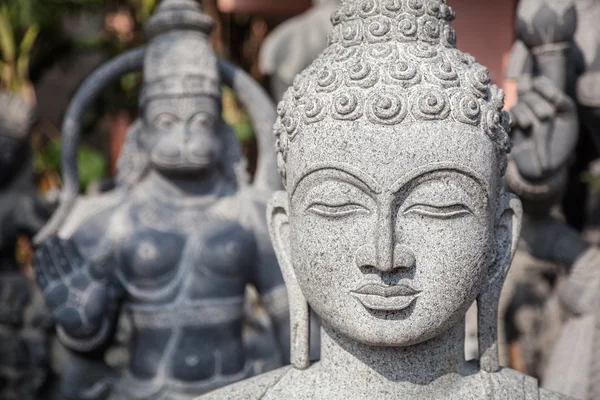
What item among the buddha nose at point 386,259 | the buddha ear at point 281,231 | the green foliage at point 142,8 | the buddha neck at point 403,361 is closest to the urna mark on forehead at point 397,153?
the buddha nose at point 386,259

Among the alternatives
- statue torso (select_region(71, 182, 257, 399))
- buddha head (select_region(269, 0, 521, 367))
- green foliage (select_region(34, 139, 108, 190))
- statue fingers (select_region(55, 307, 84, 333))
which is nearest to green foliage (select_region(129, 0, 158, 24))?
green foliage (select_region(34, 139, 108, 190))

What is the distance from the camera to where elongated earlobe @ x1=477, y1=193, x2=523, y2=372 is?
249 centimetres

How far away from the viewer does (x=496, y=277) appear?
249 cm

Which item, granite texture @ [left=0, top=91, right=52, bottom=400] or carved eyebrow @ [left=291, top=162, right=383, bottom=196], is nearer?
carved eyebrow @ [left=291, top=162, right=383, bottom=196]

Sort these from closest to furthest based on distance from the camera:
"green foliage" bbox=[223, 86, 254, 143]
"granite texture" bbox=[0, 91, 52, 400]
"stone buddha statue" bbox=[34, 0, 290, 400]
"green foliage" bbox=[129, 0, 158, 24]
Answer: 1. "stone buddha statue" bbox=[34, 0, 290, 400]
2. "granite texture" bbox=[0, 91, 52, 400]
3. "green foliage" bbox=[223, 86, 254, 143]
4. "green foliage" bbox=[129, 0, 158, 24]

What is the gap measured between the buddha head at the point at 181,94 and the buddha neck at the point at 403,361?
171cm

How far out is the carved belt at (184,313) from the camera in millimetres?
3926

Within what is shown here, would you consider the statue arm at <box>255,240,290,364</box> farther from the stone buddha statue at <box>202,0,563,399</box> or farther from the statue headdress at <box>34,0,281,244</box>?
the stone buddha statue at <box>202,0,563,399</box>

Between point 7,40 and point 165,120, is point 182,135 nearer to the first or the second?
point 165,120

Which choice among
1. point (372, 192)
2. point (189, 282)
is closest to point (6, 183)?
point (189, 282)

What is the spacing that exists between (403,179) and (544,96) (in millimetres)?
1926

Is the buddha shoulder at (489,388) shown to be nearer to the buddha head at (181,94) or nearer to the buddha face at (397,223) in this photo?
the buddha face at (397,223)

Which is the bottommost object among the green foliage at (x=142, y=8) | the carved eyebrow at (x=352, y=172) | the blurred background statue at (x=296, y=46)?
the carved eyebrow at (x=352, y=172)

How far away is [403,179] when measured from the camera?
2205 mm
